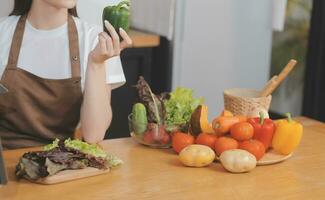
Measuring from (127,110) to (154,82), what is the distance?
1.03ft

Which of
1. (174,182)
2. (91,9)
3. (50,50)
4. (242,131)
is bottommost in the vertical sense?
(174,182)

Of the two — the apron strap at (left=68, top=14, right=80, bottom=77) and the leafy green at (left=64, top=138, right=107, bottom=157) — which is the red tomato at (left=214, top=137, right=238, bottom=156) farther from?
the apron strap at (left=68, top=14, right=80, bottom=77)

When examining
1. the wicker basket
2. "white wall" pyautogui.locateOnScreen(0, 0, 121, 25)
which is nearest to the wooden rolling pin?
the wicker basket

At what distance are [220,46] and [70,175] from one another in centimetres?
265

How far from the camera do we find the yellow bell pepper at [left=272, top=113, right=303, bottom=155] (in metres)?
1.72

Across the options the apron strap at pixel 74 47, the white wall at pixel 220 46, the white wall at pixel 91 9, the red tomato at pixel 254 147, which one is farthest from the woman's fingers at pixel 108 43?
the white wall at pixel 220 46

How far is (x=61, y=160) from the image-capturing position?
1.51m

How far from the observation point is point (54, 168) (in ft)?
4.87

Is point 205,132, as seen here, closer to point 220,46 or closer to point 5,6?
point 5,6

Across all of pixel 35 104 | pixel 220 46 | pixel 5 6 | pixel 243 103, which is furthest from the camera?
pixel 220 46

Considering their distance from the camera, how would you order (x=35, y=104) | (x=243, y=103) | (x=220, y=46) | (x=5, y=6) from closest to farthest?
(x=243, y=103) < (x=35, y=104) < (x=5, y=6) < (x=220, y=46)

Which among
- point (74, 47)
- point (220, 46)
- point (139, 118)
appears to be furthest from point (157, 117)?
point (220, 46)

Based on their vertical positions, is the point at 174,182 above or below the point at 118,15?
below

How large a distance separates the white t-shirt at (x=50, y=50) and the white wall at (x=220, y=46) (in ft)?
5.60
